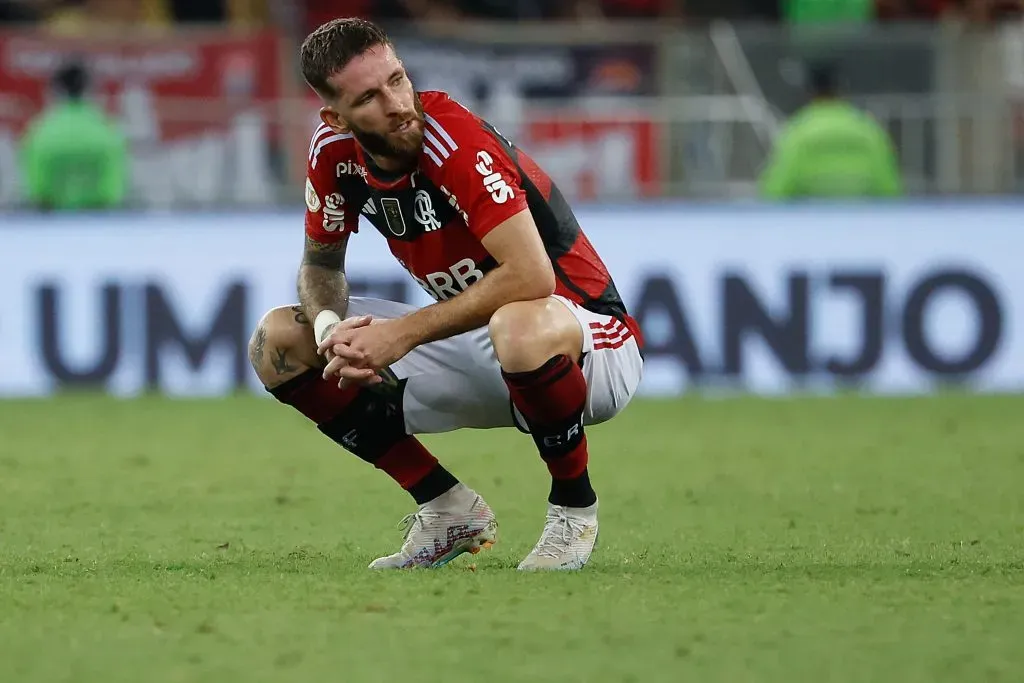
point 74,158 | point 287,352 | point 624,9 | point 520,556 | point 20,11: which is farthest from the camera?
point 624,9

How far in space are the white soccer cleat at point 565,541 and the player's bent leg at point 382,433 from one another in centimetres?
33

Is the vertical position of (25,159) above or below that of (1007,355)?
above

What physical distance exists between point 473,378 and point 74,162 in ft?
26.2

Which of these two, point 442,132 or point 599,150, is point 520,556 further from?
point 599,150

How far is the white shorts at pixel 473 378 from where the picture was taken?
5.36 m

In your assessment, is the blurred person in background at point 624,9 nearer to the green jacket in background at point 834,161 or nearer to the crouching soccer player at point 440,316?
the green jacket in background at point 834,161

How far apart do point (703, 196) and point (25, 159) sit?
489cm

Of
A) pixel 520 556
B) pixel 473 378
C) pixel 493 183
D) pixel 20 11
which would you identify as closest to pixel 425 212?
pixel 493 183

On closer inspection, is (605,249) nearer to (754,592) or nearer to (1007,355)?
(1007,355)

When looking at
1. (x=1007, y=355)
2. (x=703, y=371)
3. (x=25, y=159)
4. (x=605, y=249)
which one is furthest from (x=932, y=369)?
(x=25, y=159)

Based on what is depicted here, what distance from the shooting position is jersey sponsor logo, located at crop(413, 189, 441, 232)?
5.12 meters

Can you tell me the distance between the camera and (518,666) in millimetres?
3703

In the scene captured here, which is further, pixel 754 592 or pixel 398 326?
pixel 398 326

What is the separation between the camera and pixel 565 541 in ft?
16.6
